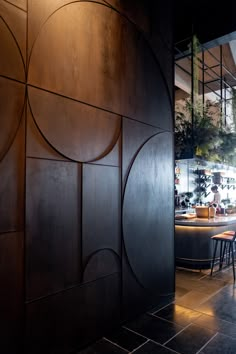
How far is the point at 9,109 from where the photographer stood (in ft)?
6.77

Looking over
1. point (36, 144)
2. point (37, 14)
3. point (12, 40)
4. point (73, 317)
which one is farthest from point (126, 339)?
point (37, 14)

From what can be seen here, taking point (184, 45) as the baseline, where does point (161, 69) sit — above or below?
below

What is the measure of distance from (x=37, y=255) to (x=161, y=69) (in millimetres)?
2907

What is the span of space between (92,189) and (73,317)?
1.22m

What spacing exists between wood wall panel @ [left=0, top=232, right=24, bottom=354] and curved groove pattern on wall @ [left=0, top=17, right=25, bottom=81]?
4.10 ft

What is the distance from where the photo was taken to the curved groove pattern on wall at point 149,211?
321cm

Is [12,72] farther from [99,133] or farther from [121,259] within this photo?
[121,259]

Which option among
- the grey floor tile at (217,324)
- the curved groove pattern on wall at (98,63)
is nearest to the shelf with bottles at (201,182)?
the curved groove pattern on wall at (98,63)

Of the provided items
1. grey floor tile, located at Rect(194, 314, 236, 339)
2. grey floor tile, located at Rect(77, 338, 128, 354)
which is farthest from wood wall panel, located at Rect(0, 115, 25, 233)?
grey floor tile, located at Rect(194, 314, 236, 339)

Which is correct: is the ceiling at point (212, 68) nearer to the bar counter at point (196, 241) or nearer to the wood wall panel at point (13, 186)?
the bar counter at point (196, 241)

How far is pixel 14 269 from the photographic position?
6.85 feet

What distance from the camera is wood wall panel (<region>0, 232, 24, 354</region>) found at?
2.02 m

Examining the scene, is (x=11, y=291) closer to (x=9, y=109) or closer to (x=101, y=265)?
(x=101, y=265)

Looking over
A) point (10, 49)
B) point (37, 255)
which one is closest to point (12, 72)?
point (10, 49)
